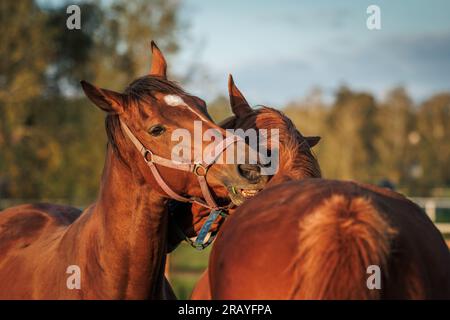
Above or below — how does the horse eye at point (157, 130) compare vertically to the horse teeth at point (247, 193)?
above

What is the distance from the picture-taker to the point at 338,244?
2.17 m

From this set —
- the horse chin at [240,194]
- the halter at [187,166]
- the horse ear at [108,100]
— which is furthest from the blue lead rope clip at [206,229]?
the horse ear at [108,100]

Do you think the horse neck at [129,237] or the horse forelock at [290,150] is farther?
the horse neck at [129,237]

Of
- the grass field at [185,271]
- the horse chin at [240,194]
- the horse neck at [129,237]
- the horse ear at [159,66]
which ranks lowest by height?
the grass field at [185,271]

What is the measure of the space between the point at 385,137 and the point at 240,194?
1994 inches

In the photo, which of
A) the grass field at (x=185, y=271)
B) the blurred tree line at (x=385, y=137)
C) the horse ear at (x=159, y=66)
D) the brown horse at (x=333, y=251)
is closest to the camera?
the brown horse at (x=333, y=251)

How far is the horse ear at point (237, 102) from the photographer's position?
4195mm

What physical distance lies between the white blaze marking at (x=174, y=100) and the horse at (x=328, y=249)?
1222mm

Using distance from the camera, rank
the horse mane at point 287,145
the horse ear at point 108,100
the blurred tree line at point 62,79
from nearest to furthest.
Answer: the horse mane at point 287,145 < the horse ear at point 108,100 < the blurred tree line at point 62,79

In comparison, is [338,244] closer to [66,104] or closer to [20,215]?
[20,215]

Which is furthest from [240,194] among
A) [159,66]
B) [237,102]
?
[159,66]

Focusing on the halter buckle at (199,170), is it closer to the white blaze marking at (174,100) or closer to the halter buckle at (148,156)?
the halter buckle at (148,156)

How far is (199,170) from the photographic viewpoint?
137 inches

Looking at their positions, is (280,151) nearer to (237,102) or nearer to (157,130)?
(157,130)
